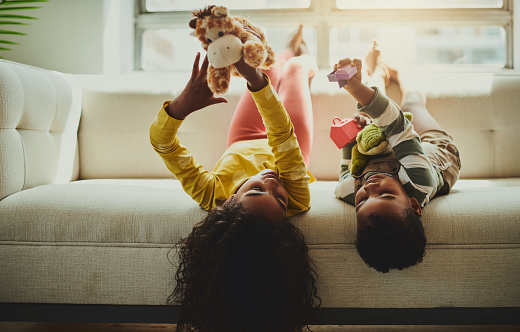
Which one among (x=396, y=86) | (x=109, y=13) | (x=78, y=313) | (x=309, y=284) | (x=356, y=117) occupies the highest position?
(x=109, y=13)

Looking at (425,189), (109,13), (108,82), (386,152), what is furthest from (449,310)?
(109,13)

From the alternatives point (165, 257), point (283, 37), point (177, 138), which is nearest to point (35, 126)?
point (177, 138)

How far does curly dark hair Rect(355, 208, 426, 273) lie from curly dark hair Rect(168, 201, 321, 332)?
18 cm

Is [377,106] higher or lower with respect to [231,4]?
lower

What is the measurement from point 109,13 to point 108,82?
21.9 inches

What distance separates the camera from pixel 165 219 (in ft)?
3.84

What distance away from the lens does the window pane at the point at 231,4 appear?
246 centimetres

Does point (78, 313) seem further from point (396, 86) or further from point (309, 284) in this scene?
point (396, 86)

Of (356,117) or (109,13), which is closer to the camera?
(356,117)

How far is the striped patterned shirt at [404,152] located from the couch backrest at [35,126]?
109 centimetres

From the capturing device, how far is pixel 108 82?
197 centimetres

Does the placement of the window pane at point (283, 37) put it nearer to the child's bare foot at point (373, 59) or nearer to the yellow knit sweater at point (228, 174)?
the child's bare foot at point (373, 59)

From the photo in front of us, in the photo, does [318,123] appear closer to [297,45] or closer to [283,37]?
[297,45]

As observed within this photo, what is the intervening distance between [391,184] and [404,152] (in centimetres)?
12
